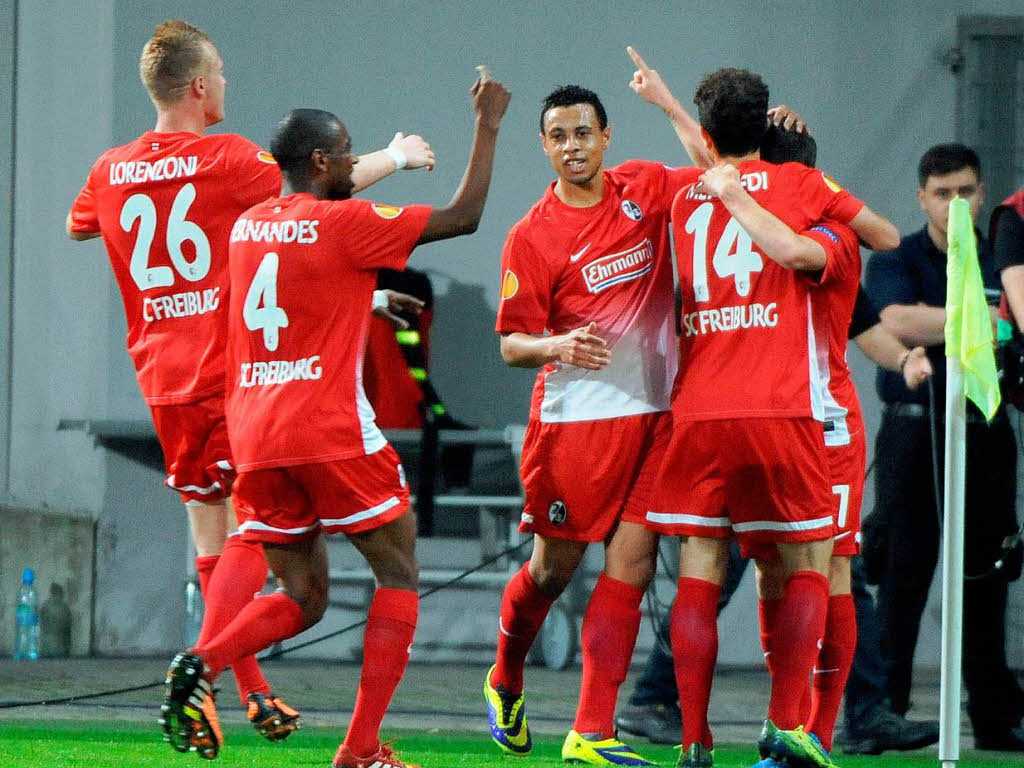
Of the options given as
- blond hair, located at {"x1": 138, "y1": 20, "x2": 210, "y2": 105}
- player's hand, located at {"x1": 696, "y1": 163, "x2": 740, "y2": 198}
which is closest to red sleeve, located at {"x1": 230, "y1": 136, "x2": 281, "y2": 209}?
blond hair, located at {"x1": 138, "y1": 20, "x2": 210, "y2": 105}

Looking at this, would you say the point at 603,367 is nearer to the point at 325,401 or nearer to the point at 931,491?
the point at 325,401

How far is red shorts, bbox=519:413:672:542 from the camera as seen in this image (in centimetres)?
452

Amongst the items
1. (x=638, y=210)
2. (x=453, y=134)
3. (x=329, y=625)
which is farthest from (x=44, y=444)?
(x=638, y=210)

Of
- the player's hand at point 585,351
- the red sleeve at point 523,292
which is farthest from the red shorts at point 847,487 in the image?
the red sleeve at point 523,292

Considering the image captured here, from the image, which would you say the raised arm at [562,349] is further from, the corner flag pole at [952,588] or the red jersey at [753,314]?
the corner flag pole at [952,588]

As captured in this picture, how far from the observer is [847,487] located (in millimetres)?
4488

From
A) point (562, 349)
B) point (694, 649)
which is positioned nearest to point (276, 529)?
point (562, 349)

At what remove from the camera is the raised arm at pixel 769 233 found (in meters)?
3.96

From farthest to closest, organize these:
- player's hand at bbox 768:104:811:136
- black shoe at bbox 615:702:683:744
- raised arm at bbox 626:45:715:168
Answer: black shoe at bbox 615:702:683:744 < raised arm at bbox 626:45:715:168 < player's hand at bbox 768:104:811:136

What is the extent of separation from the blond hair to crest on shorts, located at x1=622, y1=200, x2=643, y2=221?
1386 millimetres

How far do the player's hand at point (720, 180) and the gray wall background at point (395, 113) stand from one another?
4856mm

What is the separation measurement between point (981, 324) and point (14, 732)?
3.26 metres

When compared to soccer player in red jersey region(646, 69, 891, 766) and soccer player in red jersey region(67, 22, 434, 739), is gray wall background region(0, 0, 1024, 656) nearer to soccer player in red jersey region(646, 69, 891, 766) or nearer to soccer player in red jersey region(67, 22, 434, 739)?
soccer player in red jersey region(67, 22, 434, 739)

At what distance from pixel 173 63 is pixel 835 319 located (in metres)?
2.13
